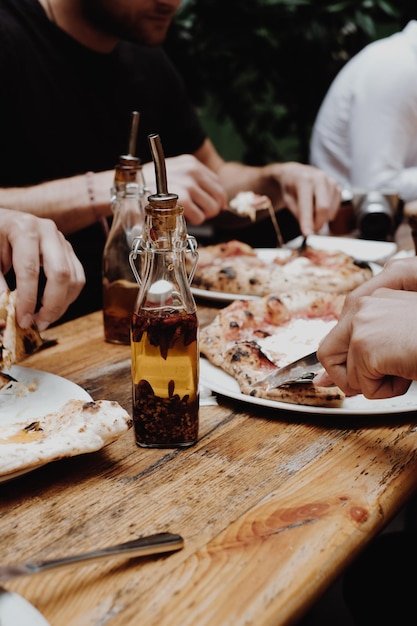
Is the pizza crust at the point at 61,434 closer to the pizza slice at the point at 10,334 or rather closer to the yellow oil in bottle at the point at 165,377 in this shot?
the yellow oil in bottle at the point at 165,377

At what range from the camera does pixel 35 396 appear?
45.6 inches

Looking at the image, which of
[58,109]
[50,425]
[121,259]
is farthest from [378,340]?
[58,109]

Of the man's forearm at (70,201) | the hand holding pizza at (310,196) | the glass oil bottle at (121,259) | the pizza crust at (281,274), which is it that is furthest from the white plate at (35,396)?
the hand holding pizza at (310,196)

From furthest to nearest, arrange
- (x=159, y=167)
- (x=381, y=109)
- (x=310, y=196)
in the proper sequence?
(x=381, y=109), (x=310, y=196), (x=159, y=167)

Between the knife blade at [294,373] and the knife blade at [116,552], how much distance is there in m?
0.41

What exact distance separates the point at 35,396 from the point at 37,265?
0.70ft

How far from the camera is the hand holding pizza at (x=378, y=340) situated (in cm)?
93

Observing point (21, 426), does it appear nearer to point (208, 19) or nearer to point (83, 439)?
point (83, 439)

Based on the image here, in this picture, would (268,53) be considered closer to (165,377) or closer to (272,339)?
(272,339)

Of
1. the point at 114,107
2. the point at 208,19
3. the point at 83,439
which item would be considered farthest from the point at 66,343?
the point at 208,19

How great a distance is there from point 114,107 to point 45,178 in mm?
407

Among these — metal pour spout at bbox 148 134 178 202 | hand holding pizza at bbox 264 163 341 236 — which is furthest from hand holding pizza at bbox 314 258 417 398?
hand holding pizza at bbox 264 163 341 236

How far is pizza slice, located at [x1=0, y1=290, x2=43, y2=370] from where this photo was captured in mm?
1186

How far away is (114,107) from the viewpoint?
2668 mm
